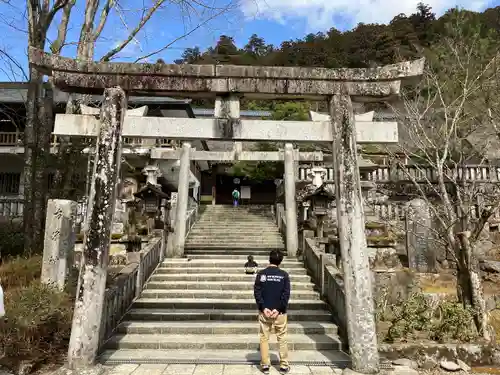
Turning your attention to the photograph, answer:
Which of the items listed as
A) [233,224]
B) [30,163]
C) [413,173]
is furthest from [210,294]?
[413,173]

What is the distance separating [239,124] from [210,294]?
14.5 ft

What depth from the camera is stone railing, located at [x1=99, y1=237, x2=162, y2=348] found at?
6.25m

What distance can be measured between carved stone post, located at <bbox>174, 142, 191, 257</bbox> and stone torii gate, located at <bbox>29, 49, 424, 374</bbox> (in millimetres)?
6499

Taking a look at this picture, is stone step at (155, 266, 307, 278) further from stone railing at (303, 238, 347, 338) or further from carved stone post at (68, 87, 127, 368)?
carved stone post at (68, 87, 127, 368)

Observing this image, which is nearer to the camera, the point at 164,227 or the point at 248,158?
the point at 164,227

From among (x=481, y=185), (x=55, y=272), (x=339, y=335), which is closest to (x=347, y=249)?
(x=339, y=335)

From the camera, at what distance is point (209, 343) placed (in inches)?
249

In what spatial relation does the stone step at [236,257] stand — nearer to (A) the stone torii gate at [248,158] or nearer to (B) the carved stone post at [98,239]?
(A) the stone torii gate at [248,158]

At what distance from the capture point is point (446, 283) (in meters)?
13.7

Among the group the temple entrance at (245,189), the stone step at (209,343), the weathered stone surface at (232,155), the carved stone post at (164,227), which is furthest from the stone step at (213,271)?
the temple entrance at (245,189)

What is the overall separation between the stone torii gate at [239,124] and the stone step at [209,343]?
1196mm

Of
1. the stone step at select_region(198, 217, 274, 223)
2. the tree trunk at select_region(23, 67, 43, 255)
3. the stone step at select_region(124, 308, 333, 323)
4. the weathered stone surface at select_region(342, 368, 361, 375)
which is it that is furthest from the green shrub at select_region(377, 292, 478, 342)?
the stone step at select_region(198, 217, 274, 223)

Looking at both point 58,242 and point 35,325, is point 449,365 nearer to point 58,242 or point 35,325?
point 35,325

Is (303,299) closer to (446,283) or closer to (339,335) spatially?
(339,335)
